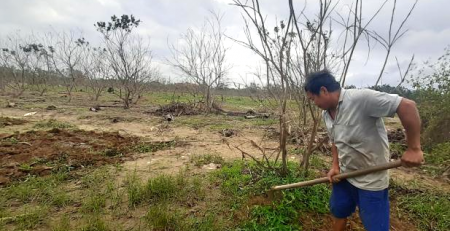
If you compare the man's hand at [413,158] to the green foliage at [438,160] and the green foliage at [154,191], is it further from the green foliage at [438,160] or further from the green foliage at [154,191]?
the green foliage at [438,160]

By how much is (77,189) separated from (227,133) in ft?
13.2

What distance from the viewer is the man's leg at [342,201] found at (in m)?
2.13

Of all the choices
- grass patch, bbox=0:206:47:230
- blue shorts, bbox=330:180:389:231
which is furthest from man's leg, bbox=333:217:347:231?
grass patch, bbox=0:206:47:230

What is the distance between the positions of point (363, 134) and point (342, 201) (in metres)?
0.62

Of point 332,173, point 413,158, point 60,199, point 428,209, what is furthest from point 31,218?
point 428,209

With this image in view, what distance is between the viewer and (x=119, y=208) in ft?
8.93

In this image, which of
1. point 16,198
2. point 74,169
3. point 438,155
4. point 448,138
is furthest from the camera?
point 448,138

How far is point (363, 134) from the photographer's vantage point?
185cm

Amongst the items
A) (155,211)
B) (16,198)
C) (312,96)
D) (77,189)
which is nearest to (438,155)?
(312,96)

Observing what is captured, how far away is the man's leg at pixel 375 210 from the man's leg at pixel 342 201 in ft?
0.60

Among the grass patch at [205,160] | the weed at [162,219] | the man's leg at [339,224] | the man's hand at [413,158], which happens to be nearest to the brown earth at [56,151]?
the grass patch at [205,160]

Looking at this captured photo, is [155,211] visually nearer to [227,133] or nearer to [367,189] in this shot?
[367,189]

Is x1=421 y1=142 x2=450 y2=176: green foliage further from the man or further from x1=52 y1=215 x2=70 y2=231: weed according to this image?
x1=52 y1=215 x2=70 y2=231: weed

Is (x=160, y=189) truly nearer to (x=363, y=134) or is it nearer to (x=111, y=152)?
(x=363, y=134)
